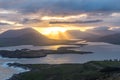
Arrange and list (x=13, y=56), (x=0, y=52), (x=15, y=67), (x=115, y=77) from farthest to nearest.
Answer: (x=0, y=52) → (x=13, y=56) → (x=15, y=67) → (x=115, y=77)

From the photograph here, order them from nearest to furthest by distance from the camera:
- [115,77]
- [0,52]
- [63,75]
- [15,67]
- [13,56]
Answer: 1. [115,77]
2. [63,75]
3. [15,67]
4. [13,56]
5. [0,52]

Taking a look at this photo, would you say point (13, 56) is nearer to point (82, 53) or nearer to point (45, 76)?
point (82, 53)

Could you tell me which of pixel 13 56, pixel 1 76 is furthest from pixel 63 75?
pixel 13 56

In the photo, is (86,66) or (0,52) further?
(0,52)

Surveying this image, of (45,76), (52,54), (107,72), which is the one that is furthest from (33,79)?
(52,54)

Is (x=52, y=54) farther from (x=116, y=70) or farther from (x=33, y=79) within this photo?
(x=116, y=70)

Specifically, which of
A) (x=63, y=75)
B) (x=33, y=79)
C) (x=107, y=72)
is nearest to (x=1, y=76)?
(x=33, y=79)

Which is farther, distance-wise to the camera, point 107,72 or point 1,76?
point 1,76

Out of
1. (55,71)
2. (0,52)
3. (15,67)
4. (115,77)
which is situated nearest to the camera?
(115,77)

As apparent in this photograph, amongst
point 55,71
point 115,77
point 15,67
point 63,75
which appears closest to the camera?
point 115,77
